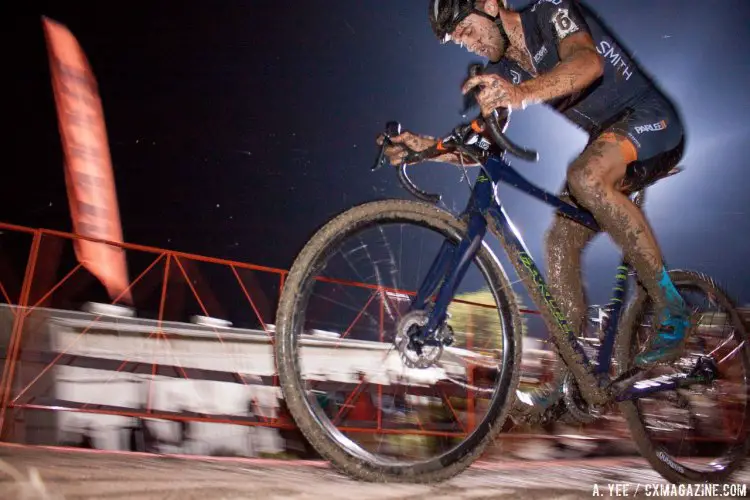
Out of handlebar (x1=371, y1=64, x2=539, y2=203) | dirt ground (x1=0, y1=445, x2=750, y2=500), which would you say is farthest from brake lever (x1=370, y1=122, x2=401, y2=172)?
dirt ground (x1=0, y1=445, x2=750, y2=500)

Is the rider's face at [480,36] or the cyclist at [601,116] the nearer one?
the cyclist at [601,116]

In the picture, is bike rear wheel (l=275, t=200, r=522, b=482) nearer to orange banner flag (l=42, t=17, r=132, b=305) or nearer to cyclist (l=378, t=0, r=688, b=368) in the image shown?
cyclist (l=378, t=0, r=688, b=368)

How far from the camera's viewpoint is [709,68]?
712 inches

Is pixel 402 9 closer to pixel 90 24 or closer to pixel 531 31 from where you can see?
pixel 90 24

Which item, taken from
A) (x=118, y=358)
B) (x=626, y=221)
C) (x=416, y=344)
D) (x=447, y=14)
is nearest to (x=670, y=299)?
(x=626, y=221)

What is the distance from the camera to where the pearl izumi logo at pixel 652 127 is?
5.26 ft

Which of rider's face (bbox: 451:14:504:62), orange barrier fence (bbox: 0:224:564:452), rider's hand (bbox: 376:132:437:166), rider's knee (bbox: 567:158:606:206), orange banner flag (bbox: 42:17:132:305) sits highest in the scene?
orange banner flag (bbox: 42:17:132:305)

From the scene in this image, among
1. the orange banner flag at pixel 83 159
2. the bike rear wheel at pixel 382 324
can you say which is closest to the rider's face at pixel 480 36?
the bike rear wheel at pixel 382 324

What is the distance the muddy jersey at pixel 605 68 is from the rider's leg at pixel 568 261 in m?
0.36

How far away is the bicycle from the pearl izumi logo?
0.83ft

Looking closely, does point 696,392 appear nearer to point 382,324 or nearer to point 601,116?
point 601,116

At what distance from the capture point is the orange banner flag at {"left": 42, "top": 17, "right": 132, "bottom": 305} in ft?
105

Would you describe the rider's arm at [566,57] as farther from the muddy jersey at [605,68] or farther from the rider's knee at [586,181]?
the rider's knee at [586,181]

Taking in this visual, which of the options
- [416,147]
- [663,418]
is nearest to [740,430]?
[663,418]
